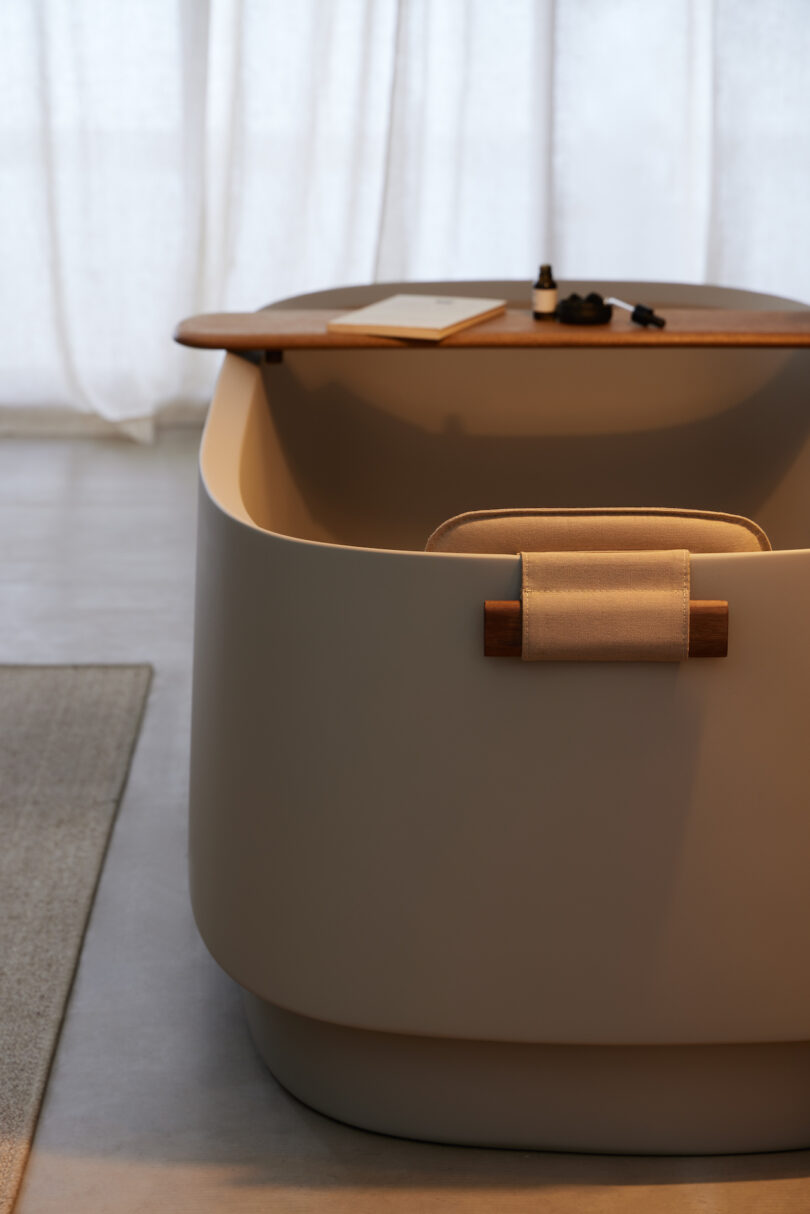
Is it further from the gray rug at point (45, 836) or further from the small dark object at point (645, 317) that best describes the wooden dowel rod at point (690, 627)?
the small dark object at point (645, 317)

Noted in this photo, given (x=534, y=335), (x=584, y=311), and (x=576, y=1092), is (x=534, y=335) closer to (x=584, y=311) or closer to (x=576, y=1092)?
(x=584, y=311)

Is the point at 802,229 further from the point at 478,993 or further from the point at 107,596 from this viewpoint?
the point at 478,993

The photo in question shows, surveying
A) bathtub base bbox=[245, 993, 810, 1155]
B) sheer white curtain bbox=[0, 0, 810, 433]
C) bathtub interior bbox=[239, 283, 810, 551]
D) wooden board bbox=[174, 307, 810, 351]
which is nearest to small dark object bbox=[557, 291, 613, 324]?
wooden board bbox=[174, 307, 810, 351]

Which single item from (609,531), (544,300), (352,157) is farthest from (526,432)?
(352,157)

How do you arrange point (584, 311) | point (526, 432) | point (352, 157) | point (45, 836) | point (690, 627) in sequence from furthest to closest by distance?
point (352, 157), point (526, 432), point (584, 311), point (45, 836), point (690, 627)

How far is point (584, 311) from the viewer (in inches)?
78.5

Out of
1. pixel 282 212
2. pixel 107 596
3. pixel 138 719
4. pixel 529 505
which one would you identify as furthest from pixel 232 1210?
pixel 282 212

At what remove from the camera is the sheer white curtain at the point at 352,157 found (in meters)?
3.82

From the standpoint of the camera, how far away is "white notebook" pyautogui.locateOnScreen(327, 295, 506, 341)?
1868 millimetres

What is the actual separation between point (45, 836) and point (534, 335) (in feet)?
3.24

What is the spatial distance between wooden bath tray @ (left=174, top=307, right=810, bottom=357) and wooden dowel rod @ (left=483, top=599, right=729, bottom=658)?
83 centimetres

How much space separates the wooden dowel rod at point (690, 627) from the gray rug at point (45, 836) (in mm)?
704

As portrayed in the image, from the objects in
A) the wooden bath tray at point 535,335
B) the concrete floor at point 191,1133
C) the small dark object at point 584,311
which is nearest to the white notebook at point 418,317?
the wooden bath tray at point 535,335

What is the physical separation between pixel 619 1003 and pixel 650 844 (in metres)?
0.15
